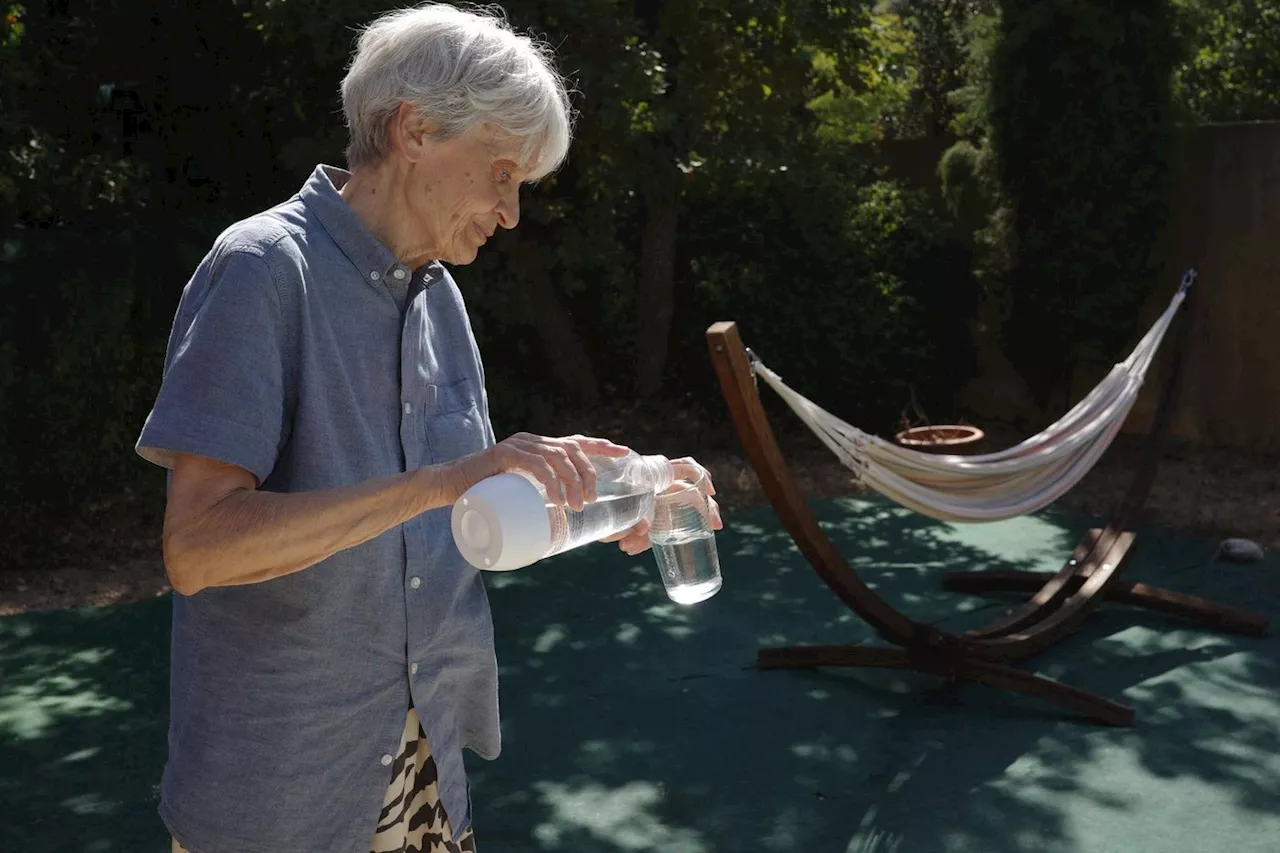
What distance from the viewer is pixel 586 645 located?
5547 mm

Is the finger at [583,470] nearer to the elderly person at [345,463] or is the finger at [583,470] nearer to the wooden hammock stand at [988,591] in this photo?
the elderly person at [345,463]

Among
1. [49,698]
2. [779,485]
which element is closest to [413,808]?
[779,485]

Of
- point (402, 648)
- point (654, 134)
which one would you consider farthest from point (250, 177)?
point (402, 648)

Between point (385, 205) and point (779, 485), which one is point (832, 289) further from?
point (385, 205)

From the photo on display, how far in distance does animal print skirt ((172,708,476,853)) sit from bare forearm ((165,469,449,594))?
0.41 metres

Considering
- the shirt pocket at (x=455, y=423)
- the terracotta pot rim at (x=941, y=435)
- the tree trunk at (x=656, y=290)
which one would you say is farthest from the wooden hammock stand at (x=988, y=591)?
the tree trunk at (x=656, y=290)

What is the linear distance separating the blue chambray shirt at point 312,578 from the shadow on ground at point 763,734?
7.05 feet

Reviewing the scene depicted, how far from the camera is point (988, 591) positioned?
6.14 metres

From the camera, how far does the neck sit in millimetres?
1767

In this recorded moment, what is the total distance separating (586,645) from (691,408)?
4.32 meters

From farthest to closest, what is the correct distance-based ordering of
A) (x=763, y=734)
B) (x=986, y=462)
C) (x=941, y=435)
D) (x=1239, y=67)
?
(x=1239, y=67) < (x=941, y=435) < (x=986, y=462) < (x=763, y=734)

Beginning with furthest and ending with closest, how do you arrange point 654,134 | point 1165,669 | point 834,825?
point 654,134
point 1165,669
point 834,825

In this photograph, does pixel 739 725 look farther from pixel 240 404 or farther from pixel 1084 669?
pixel 240 404

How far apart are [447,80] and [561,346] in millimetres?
7860
